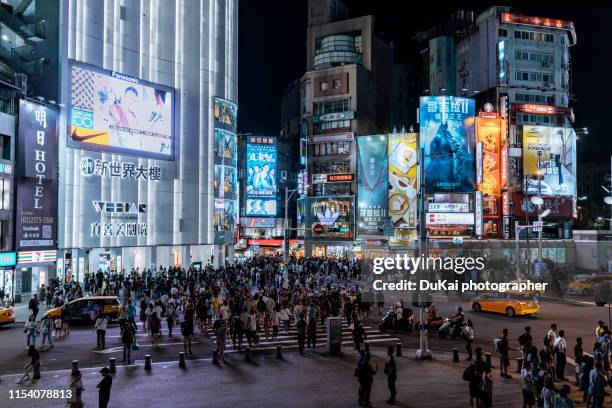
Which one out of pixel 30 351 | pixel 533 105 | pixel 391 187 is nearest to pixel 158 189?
pixel 391 187

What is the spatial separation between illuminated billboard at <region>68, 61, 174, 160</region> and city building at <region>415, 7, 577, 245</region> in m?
36.8

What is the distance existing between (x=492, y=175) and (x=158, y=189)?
1542 inches

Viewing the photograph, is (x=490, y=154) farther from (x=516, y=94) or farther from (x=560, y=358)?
(x=560, y=358)

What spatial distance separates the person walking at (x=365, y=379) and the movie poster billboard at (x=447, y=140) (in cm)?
5321

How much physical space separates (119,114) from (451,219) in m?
38.1

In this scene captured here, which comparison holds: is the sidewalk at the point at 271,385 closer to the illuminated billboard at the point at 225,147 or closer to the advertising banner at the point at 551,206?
the illuminated billboard at the point at 225,147

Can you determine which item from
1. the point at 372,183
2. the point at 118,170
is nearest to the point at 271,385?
the point at 118,170

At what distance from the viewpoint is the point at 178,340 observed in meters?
22.9

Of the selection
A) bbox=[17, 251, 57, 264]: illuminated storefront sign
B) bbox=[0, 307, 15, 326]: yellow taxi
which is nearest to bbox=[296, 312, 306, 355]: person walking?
bbox=[0, 307, 15, 326]: yellow taxi

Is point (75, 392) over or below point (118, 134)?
below

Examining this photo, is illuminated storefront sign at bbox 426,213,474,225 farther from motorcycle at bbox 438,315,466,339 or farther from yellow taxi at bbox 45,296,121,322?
yellow taxi at bbox 45,296,121,322

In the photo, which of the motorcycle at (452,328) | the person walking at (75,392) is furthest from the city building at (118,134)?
the motorcycle at (452,328)

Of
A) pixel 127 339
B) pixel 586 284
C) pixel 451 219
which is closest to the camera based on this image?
pixel 127 339

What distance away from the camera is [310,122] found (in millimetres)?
80688
